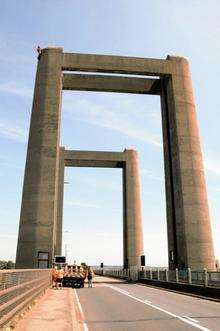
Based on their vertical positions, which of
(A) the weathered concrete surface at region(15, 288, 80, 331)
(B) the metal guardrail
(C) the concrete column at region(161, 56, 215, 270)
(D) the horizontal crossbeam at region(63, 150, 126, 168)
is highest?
(D) the horizontal crossbeam at region(63, 150, 126, 168)

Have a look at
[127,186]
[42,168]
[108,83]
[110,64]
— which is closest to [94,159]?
[127,186]

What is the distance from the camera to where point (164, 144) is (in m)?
52.8

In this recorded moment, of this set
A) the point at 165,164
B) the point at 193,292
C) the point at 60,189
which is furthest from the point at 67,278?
the point at 60,189

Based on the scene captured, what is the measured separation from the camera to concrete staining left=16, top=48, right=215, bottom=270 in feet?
144

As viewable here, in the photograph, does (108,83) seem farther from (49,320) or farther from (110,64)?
(49,320)

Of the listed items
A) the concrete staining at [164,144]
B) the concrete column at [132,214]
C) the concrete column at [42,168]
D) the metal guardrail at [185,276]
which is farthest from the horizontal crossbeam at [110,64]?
the concrete column at [132,214]

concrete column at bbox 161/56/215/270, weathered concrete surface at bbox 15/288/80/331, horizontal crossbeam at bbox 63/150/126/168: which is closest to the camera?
weathered concrete surface at bbox 15/288/80/331

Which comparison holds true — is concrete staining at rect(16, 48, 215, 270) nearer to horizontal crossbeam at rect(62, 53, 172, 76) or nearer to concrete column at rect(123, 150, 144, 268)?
horizontal crossbeam at rect(62, 53, 172, 76)

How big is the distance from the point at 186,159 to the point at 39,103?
17.8 metres

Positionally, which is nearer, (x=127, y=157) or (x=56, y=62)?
(x=56, y=62)

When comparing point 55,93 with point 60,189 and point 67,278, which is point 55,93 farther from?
point 60,189

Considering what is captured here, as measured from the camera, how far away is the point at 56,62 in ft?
164

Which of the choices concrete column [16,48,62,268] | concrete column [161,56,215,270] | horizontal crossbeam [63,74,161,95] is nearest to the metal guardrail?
concrete column [161,56,215,270]

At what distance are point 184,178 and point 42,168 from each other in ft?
50.2
